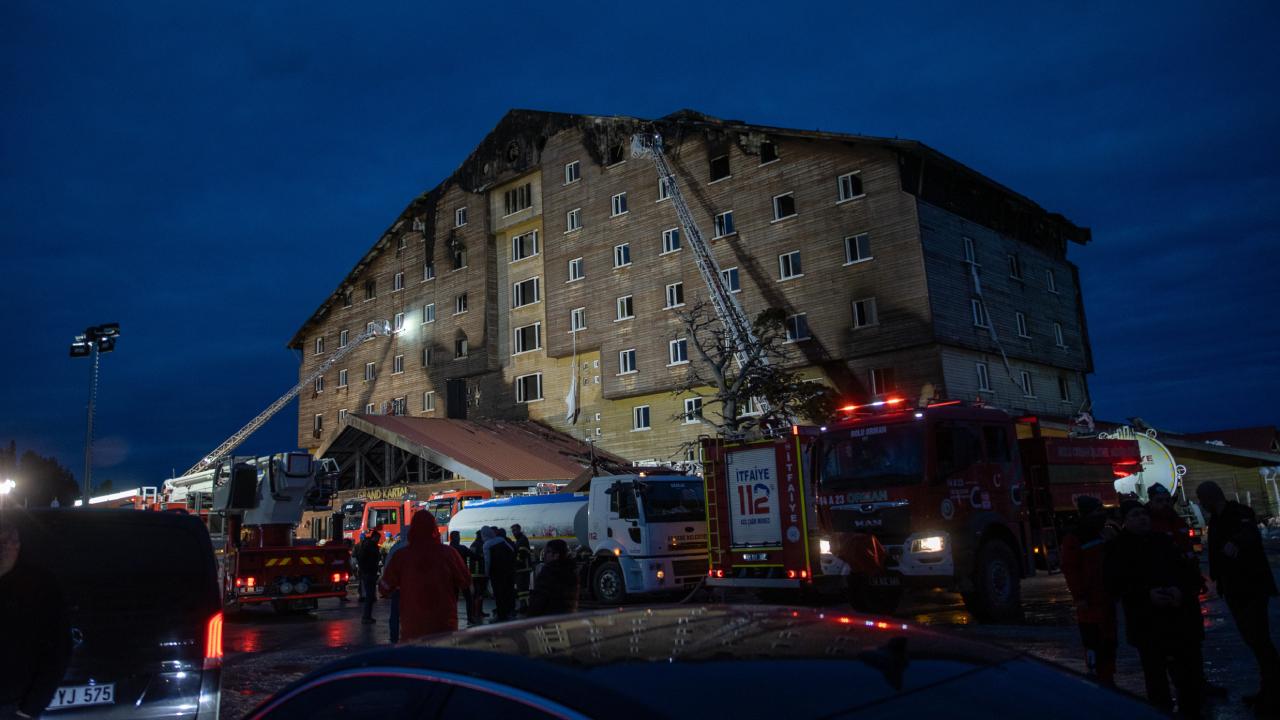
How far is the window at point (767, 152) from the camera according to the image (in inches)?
1492

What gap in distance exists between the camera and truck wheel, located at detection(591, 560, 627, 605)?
19297mm

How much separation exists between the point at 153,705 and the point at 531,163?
43.4 meters

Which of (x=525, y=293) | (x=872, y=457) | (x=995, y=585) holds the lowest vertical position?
(x=995, y=585)

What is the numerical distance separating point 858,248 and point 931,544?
23.2 metres

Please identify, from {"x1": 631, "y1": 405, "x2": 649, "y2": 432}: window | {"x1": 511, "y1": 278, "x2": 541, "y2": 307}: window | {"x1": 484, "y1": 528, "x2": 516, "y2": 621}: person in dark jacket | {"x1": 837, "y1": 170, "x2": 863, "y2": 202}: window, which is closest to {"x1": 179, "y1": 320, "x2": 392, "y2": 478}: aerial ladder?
{"x1": 511, "y1": 278, "x2": 541, "y2": 307}: window

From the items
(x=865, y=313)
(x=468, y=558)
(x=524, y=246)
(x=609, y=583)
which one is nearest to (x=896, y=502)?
(x=609, y=583)

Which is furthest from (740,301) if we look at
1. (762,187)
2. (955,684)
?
(955,684)

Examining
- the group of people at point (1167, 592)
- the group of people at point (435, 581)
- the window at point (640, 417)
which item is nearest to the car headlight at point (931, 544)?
the group of people at point (1167, 592)

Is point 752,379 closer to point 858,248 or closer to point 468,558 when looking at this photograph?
point 858,248

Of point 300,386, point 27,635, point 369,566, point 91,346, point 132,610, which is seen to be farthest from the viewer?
point 300,386

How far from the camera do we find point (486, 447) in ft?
124

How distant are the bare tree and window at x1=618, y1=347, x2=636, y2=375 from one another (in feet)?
10.7

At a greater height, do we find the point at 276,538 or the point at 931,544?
the point at 276,538

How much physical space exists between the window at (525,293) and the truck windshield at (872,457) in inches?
1323
